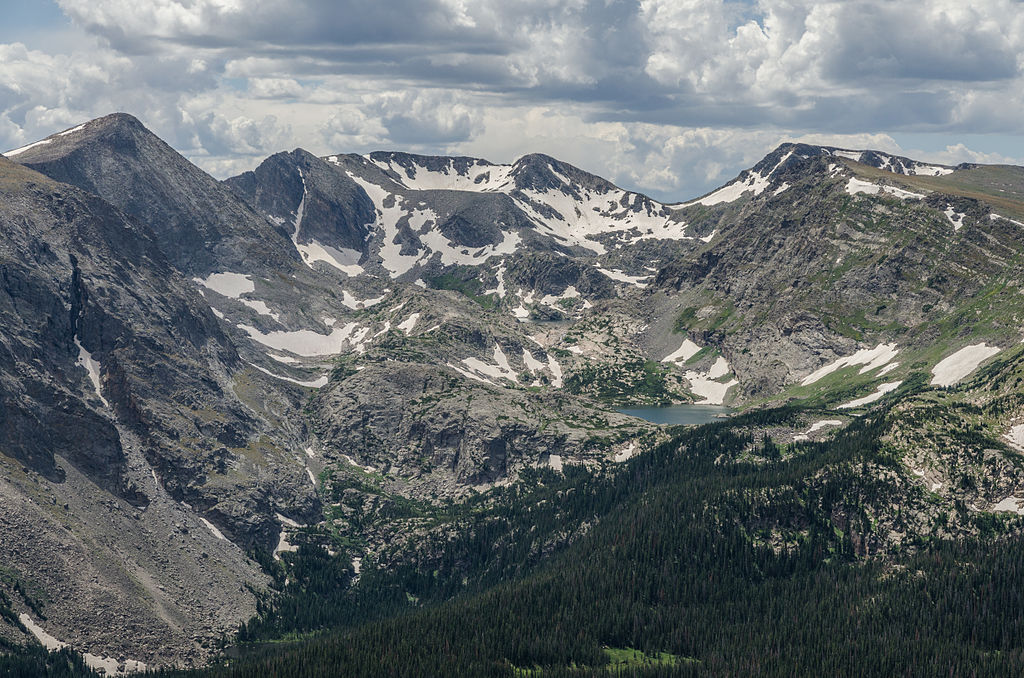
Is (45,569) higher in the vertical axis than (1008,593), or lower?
lower

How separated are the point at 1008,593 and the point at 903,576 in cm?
1715

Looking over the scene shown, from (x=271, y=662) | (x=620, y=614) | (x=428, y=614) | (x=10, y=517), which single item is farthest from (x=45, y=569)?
(x=620, y=614)

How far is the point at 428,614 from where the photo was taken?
188 m

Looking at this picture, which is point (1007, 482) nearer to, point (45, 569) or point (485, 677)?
point (485, 677)

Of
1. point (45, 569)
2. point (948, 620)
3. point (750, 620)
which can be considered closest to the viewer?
point (948, 620)

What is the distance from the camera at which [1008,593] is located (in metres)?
168

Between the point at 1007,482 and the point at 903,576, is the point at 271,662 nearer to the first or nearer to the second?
the point at 903,576

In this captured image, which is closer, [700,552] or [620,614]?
[620,614]

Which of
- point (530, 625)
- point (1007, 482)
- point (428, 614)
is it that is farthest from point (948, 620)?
point (428, 614)

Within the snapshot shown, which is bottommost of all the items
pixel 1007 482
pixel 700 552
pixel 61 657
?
pixel 61 657

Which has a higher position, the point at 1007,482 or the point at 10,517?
the point at 1007,482

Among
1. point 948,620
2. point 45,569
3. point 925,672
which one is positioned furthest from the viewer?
point 45,569

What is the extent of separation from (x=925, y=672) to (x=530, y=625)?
2460 inches

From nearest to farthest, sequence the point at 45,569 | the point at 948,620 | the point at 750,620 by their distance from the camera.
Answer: the point at 948,620 → the point at 750,620 → the point at 45,569
